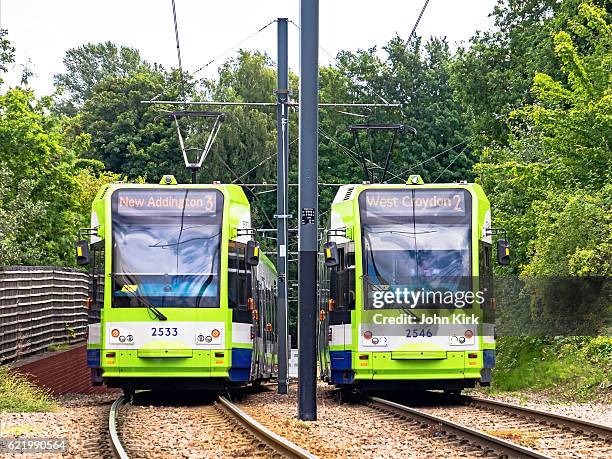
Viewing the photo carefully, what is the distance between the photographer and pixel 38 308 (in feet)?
84.1

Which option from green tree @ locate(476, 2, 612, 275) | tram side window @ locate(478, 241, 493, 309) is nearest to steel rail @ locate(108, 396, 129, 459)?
tram side window @ locate(478, 241, 493, 309)

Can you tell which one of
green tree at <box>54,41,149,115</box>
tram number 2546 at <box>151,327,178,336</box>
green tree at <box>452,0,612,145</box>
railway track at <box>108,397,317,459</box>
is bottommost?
railway track at <box>108,397,317,459</box>

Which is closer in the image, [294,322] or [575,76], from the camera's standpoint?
[575,76]

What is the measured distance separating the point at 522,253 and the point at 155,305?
14.7 m

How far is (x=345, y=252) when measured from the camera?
21.0 m

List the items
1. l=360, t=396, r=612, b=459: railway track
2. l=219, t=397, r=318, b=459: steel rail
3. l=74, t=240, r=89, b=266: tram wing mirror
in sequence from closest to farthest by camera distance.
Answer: l=219, t=397, r=318, b=459: steel rail → l=360, t=396, r=612, b=459: railway track → l=74, t=240, r=89, b=266: tram wing mirror

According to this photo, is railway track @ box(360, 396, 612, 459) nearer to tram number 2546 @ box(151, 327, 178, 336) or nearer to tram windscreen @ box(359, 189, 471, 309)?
tram windscreen @ box(359, 189, 471, 309)

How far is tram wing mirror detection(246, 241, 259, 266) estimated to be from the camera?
2006cm

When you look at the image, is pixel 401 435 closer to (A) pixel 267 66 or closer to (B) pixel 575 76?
(B) pixel 575 76

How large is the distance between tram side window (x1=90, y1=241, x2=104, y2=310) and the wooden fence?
2.06 metres

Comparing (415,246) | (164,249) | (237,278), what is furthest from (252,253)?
(415,246)

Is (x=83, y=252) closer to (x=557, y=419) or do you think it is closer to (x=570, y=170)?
(x=557, y=419)

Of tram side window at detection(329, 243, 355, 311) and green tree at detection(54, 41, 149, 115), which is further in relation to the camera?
green tree at detection(54, 41, 149, 115)

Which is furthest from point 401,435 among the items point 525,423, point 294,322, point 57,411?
point 294,322
